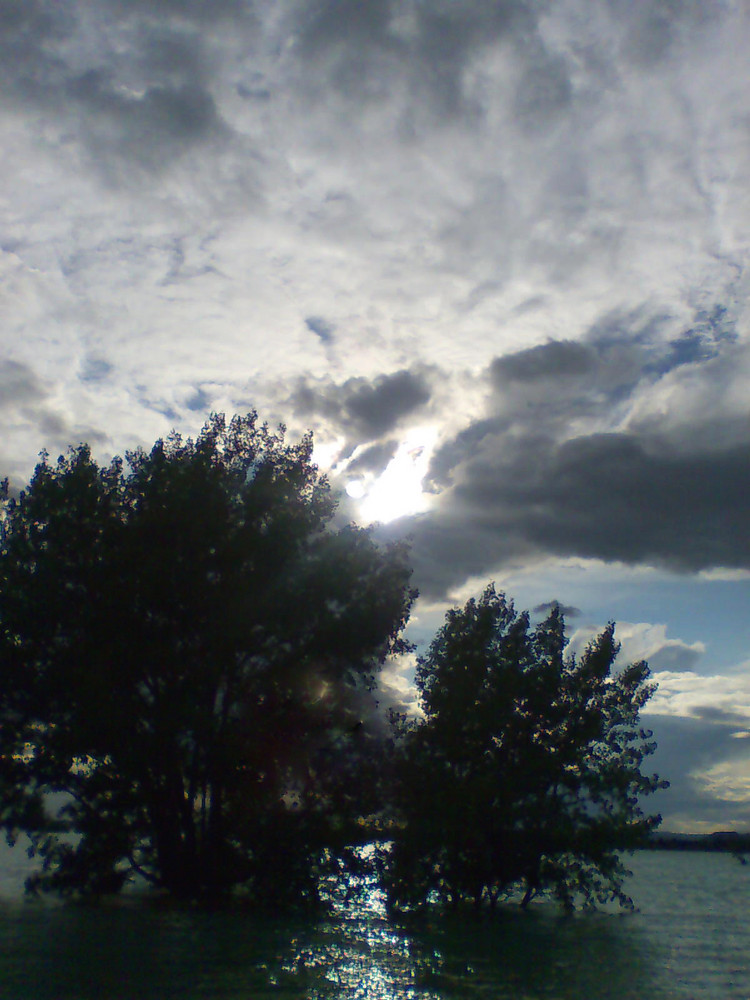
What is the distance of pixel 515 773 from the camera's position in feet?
124

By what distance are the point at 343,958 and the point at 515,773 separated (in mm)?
13999

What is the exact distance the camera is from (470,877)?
37844 millimetres

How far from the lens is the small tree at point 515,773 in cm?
3700

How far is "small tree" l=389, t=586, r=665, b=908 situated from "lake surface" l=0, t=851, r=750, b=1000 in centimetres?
237

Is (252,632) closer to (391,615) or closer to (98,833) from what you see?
(391,615)

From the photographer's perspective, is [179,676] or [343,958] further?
[179,676]

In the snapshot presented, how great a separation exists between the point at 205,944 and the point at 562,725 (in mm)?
19739

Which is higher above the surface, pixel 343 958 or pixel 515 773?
pixel 515 773

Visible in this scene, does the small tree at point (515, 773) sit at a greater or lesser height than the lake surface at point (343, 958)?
greater

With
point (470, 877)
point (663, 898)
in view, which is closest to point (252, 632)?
point (470, 877)

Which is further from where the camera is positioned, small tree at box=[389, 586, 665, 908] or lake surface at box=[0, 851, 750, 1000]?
small tree at box=[389, 586, 665, 908]

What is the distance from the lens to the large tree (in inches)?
1368

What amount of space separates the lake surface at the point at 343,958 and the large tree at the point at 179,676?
318 centimetres

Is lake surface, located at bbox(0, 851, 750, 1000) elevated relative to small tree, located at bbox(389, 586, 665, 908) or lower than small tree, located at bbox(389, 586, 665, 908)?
lower
